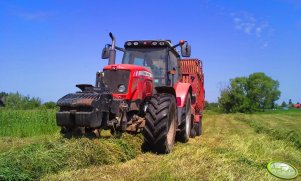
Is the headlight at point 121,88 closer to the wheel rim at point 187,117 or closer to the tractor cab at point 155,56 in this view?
the tractor cab at point 155,56

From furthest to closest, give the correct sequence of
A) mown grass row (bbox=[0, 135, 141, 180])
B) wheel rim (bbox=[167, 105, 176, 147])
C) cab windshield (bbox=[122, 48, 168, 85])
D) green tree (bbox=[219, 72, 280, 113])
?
green tree (bbox=[219, 72, 280, 113])
cab windshield (bbox=[122, 48, 168, 85])
wheel rim (bbox=[167, 105, 176, 147])
mown grass row (bbox=[0, 135, 141, 180])

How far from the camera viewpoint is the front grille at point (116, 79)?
811cm

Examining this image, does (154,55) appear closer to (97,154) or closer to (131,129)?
(131,129)

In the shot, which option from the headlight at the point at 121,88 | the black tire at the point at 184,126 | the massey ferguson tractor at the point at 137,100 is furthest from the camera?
the black tire at the point at 184,126

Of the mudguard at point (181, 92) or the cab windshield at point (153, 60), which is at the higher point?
the cab windshield at point (153, 60)

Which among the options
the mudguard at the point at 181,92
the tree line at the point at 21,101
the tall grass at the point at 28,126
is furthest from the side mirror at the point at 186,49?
the tree line at the point at 21,101

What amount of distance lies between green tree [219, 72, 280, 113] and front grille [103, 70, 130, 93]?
5361 centimetres

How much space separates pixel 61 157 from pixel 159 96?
2926 mm

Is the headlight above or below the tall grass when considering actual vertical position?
above

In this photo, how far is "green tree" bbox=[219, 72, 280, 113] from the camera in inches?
2411

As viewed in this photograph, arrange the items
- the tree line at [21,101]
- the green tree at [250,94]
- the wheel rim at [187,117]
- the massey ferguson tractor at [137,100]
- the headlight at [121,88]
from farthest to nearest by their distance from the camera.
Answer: the green tree at [250,94]
the tree line at [21,101]
the wheel rim at [187,117]
the headlight at [121,88]
the massey ferguson tractor at [137,100]

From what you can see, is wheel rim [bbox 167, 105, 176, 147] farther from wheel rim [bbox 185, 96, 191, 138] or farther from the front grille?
wheel rim [bbox 185, 96, 191, 138]

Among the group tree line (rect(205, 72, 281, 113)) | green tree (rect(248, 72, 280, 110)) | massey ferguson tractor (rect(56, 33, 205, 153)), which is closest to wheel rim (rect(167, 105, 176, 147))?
massey ferguson tractor (rect(56, 33, 205, 153))

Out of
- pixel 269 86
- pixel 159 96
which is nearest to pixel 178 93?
pixel 159 96
